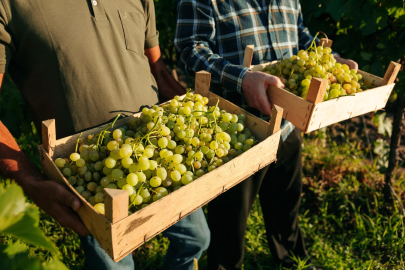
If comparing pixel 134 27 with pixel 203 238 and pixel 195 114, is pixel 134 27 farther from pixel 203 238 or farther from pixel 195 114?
pixel 203 238

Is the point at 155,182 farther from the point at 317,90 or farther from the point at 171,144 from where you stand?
the point at 317,90

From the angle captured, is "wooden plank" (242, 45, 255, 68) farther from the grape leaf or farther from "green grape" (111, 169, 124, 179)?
the grape leaf

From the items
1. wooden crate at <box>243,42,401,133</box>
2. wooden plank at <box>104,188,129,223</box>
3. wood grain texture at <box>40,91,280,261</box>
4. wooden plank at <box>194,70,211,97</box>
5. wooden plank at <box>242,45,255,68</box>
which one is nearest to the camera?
wooden plank at <box>104,188,129,223</box>

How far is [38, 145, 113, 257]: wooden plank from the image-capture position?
985 millimetres

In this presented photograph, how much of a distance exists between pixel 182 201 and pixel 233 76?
2.83 ft

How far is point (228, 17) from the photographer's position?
183 centimetres

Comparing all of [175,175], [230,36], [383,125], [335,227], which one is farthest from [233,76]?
[383,125]

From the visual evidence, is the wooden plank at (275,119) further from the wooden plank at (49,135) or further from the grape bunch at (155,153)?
the wooden plank at (49,135)

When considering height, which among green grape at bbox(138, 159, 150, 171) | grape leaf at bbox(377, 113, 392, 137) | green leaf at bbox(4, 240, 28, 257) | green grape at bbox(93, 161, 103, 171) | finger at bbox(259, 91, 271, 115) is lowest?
grape leaf at bbox(377, 113, 392, 137)

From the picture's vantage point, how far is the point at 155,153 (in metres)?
1.27

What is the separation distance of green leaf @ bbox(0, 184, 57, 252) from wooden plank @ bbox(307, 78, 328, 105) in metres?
1.30

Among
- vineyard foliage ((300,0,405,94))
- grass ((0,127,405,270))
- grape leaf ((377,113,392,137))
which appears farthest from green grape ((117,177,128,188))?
grape leaf ((377,113,392,137))

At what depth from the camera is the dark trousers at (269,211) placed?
2.01 m

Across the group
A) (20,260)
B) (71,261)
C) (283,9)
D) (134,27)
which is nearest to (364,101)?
(283,9)
